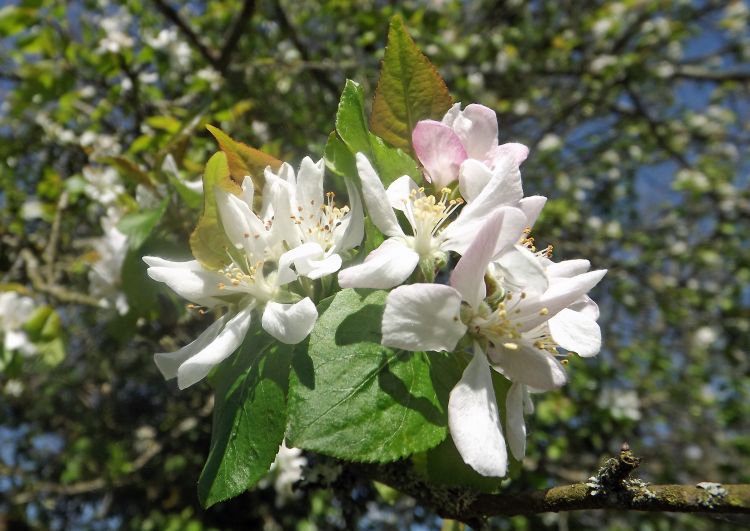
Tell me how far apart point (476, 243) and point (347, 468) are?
654 millimetres

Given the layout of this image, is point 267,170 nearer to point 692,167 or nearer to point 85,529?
point 85,529

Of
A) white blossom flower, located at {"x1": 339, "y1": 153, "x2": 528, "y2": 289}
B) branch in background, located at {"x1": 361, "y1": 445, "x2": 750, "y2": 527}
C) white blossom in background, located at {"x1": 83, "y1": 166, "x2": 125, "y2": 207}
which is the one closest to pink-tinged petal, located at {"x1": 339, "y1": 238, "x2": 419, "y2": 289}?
white blossom flower, located at {"x1": 339, "y1": 153, "x2": 528, "y2": 289}

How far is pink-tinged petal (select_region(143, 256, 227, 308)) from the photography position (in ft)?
2.58

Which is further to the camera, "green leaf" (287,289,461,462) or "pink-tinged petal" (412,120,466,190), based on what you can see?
"pink-tinged petal" (412,120,466,190)

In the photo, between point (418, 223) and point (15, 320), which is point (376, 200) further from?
point (15, 320)

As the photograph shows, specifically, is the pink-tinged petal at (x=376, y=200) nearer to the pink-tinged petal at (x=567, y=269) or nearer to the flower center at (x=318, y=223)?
the flower center at (x=318, y=223)

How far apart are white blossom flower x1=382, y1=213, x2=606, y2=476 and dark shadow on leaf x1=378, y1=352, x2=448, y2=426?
0.03m

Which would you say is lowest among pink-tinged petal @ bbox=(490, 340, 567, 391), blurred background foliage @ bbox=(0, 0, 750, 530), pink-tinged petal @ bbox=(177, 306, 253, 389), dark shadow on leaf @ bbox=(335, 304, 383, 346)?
blurred background foliage @ bbox=(0, 0, 750, 530)

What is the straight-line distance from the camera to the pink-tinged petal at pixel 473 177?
0.74 m

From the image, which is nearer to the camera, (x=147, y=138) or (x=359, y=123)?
(x=359, y=123)

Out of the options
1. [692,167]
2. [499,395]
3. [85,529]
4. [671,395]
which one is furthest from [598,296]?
[85,529]

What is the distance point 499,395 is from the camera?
781mm

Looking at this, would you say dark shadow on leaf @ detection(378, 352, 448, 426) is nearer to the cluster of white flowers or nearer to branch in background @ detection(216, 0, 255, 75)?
the cluster of white flowers

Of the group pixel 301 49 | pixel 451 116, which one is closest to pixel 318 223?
pixel 451 116
